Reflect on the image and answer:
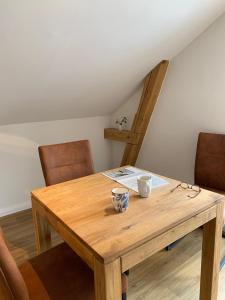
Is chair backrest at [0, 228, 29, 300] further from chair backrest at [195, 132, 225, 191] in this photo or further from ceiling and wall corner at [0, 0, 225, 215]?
chair backrest at [195, 132, 225, 191]

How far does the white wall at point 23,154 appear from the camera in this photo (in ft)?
9.02

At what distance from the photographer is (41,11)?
155cm

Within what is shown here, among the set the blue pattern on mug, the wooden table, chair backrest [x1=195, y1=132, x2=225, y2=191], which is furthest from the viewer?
chair backrest [x1=195, y1=132, x2=225, y2=191]

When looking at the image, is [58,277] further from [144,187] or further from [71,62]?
[71,62]

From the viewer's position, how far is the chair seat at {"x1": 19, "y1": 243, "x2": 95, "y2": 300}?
1149 mm

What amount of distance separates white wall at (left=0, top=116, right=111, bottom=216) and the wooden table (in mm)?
1334

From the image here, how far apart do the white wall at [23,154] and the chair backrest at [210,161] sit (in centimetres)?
Answer: 152

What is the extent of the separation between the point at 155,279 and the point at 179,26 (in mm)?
2070

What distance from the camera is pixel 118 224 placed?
1205 mm

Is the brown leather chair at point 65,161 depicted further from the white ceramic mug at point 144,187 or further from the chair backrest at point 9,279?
the chair backrest at point 9,279

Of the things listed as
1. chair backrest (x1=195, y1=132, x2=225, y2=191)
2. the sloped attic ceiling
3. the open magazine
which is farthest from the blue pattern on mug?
chair backrest (x1=195, y1=132, x2=225, y2=191)

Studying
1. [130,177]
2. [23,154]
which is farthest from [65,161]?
[23,154]

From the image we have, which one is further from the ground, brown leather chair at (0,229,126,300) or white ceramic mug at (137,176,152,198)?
white ceramic mug at (137,176,152,198)

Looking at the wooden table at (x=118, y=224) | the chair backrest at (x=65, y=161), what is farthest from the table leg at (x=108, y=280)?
the chair backrest at (x=65, y=161)
